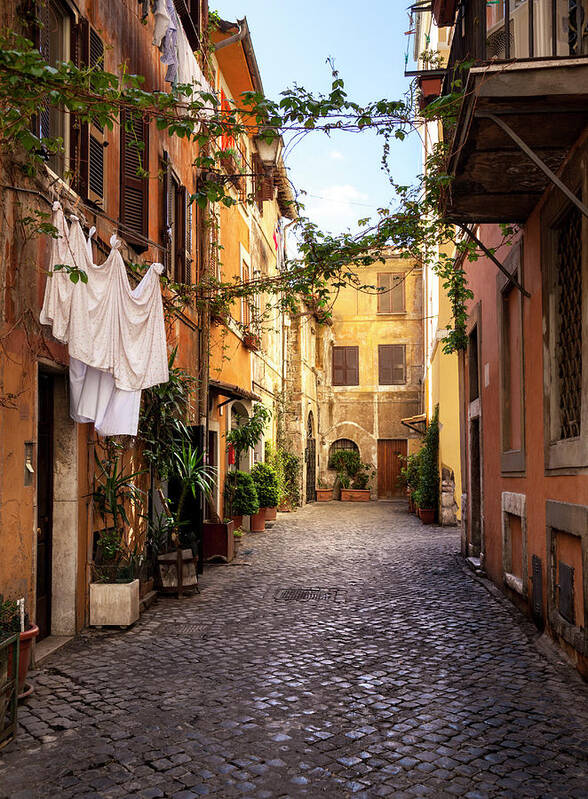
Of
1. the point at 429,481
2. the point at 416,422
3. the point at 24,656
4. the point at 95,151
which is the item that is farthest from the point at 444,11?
the point at 416,422

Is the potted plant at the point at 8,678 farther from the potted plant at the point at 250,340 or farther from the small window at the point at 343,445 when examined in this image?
the small window at the point at 343,445

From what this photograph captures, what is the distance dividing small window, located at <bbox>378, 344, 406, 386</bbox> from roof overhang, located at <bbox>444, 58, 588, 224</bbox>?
22867mm

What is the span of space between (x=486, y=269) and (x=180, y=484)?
4935mm

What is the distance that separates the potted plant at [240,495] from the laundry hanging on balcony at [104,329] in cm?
802

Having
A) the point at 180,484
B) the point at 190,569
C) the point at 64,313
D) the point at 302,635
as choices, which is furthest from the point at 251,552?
the point at 64,313

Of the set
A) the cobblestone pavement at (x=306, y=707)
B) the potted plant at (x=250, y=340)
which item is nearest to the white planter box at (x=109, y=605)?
the cobblestone pavement at (x=306, y=707)

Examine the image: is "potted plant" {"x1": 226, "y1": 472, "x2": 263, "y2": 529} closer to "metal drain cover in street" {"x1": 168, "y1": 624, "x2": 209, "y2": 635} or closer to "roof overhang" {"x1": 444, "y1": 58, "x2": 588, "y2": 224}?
"metal drain cover in street" {"x1": 168, "y1": 624, "x2": 209, "y2": 635}

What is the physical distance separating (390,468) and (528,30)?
2382cm

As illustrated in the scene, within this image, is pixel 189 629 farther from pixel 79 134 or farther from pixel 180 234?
pixel 180 234

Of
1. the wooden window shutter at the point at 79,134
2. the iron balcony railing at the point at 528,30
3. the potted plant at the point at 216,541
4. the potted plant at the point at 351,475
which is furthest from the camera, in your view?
the potted plant at the point at 351,475

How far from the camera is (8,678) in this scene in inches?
163

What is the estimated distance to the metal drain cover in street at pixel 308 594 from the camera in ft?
27.5

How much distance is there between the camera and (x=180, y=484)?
1030 centimetres

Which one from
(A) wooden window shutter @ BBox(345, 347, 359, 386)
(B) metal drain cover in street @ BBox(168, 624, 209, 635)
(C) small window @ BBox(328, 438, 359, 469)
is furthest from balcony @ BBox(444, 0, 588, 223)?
(A) wooden window shutter @ BBox(345, 347, 359, 386)
